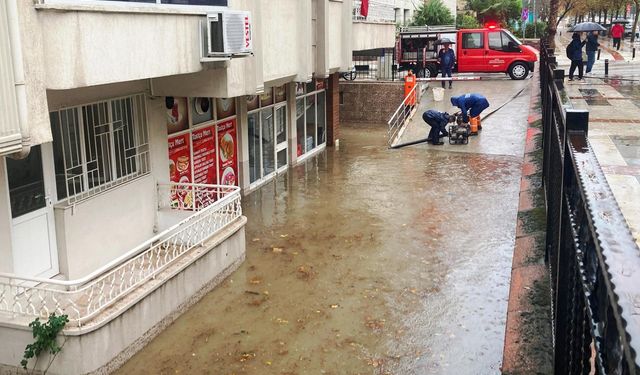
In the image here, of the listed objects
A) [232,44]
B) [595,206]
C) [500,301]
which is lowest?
[500,301]

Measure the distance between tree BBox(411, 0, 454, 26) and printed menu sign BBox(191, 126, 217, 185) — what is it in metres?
30.9

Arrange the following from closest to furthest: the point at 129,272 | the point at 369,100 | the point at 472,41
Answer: the point at 129,272 → the point at 369,100 → the point at 472,41

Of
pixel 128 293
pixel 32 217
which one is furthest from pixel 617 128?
pixel 32 217

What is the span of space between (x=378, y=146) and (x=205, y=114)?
923 cm

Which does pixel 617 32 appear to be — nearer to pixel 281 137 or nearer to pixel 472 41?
pixel 472 41

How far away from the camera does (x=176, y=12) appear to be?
8.65m

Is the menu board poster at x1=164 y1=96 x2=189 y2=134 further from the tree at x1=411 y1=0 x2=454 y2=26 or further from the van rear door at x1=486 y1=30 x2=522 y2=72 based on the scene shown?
the tree at x1=411 y1=0 x2=454 y2=26

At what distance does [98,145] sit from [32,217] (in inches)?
60.2

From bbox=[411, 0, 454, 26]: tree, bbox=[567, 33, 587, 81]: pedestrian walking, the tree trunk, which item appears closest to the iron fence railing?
bbox=[567, 33, 587, 81]: pedestrian walking

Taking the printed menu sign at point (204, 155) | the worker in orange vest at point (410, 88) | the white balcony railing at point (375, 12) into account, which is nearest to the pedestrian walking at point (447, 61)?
the worker in orange vest at point (410, 88)

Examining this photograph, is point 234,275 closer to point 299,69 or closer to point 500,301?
point 500,301

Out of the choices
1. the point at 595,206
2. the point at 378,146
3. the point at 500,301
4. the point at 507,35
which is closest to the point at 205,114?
the point at 500,301

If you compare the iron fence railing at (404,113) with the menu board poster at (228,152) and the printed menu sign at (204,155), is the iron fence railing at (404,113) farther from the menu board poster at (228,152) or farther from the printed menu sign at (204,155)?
the printed menu sign at (204,155)

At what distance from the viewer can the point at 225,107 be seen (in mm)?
14078
